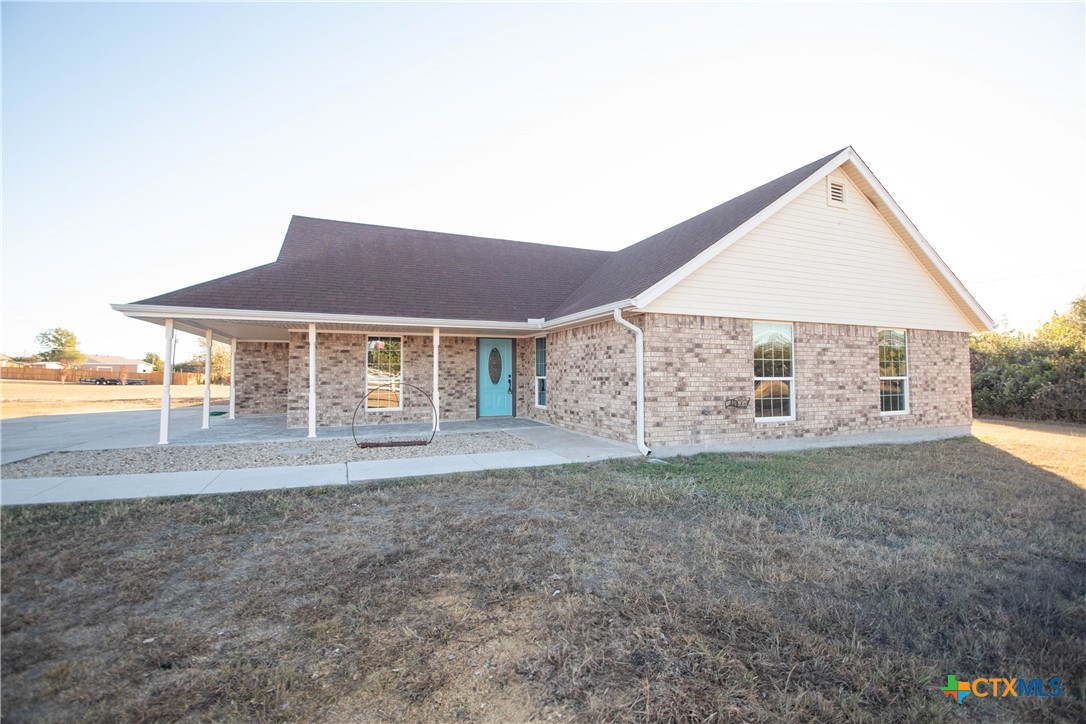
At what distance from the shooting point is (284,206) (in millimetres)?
18438

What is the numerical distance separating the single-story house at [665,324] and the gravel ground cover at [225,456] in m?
1.28

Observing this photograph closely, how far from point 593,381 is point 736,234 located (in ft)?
14.3

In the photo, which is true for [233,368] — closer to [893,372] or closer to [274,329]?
[274,329]

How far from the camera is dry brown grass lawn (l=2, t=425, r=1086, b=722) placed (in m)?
2.41

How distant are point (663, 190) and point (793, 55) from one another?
24.8 ft

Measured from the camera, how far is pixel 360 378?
1307 cm

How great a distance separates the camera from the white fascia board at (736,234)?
29.2 feet

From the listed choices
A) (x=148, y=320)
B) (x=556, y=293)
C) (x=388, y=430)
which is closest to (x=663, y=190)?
(x=556, y=293)

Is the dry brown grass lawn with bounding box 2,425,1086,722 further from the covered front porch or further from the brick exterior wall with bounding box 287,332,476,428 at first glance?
the brick exterior wall with bounding box 287,332,476,428

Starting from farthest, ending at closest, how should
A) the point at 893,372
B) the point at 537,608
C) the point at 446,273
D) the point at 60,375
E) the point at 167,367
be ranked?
the point at 60,375 → the point at 446,273 → the point at 893,372 → the point at 167,367 → the point at 537,608

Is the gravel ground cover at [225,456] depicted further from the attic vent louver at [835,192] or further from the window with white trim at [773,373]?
the attic vent louver at [835,192]

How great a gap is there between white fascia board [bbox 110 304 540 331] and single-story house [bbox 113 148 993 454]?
4 cm

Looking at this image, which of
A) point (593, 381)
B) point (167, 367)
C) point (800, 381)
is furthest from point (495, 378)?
point (800, 381)

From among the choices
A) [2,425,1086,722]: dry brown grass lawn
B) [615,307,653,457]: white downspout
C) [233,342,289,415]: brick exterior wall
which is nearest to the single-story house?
[615,307,653,457]: white downspout
